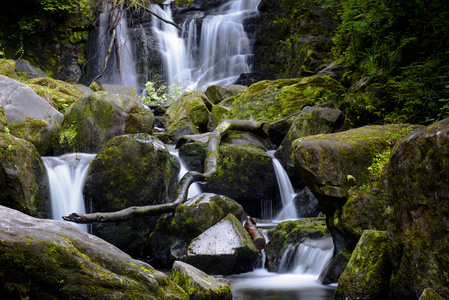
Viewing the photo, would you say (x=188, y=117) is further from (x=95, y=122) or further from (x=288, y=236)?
(x=288, y=236)

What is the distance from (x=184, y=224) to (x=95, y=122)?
151 inches

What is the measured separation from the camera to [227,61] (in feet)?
55.0

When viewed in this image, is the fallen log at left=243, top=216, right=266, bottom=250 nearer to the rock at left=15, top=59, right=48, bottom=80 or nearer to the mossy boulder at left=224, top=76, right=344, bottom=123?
the mossy boulder at left=224, top=76, right=344, bottom=123

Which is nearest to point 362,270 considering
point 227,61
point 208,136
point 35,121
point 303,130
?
point 303,130

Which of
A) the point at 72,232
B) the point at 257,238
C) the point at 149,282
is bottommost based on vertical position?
the point at 257,238

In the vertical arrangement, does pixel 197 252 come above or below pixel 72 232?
below

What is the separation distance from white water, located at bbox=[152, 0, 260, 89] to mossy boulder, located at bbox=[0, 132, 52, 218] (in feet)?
34.6

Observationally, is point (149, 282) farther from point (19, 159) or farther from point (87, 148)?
point (87, 148)

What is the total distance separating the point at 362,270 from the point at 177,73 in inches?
579

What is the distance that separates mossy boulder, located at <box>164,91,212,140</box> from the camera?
10930 millimetres

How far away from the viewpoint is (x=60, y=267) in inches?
102

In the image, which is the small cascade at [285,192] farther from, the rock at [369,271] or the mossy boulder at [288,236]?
the rock at [369,271]

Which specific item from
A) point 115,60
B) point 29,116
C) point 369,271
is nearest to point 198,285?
point 369,271

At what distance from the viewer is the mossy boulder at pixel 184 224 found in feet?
19.6
